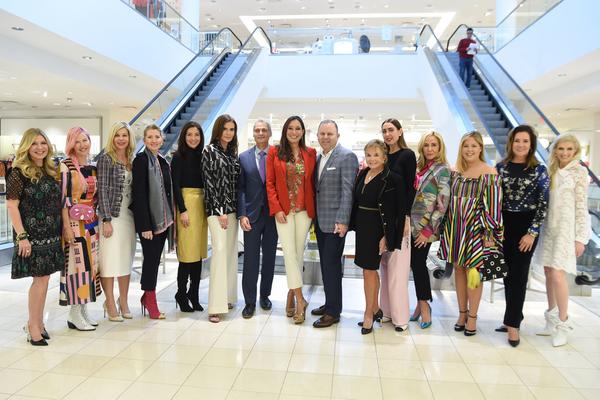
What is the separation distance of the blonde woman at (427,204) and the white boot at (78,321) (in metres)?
2.61

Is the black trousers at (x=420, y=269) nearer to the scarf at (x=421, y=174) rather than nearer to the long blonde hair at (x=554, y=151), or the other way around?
the scarf at (x=421, y=174)

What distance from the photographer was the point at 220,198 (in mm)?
3865

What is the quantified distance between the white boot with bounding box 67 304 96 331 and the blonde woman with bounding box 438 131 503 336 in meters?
2.82

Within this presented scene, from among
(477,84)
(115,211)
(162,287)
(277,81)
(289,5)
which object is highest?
(289,5)

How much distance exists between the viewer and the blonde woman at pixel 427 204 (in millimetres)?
3627

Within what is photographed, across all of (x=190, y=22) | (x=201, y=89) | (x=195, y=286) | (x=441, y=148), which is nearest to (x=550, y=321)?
(x=441, y=148)

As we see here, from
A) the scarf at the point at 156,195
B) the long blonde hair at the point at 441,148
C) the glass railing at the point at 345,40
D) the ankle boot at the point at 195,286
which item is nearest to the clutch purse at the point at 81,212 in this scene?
the scarf at the point at 156,195

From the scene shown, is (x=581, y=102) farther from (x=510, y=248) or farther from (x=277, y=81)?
(x=510, y=248)

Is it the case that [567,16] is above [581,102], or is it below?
above

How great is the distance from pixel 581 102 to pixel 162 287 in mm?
12538

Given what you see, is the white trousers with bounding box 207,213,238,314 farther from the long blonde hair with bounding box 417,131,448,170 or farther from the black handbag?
the black handbag

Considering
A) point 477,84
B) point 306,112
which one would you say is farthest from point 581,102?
point 306,112

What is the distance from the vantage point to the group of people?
3.38 m

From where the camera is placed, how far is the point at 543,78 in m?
11.4
